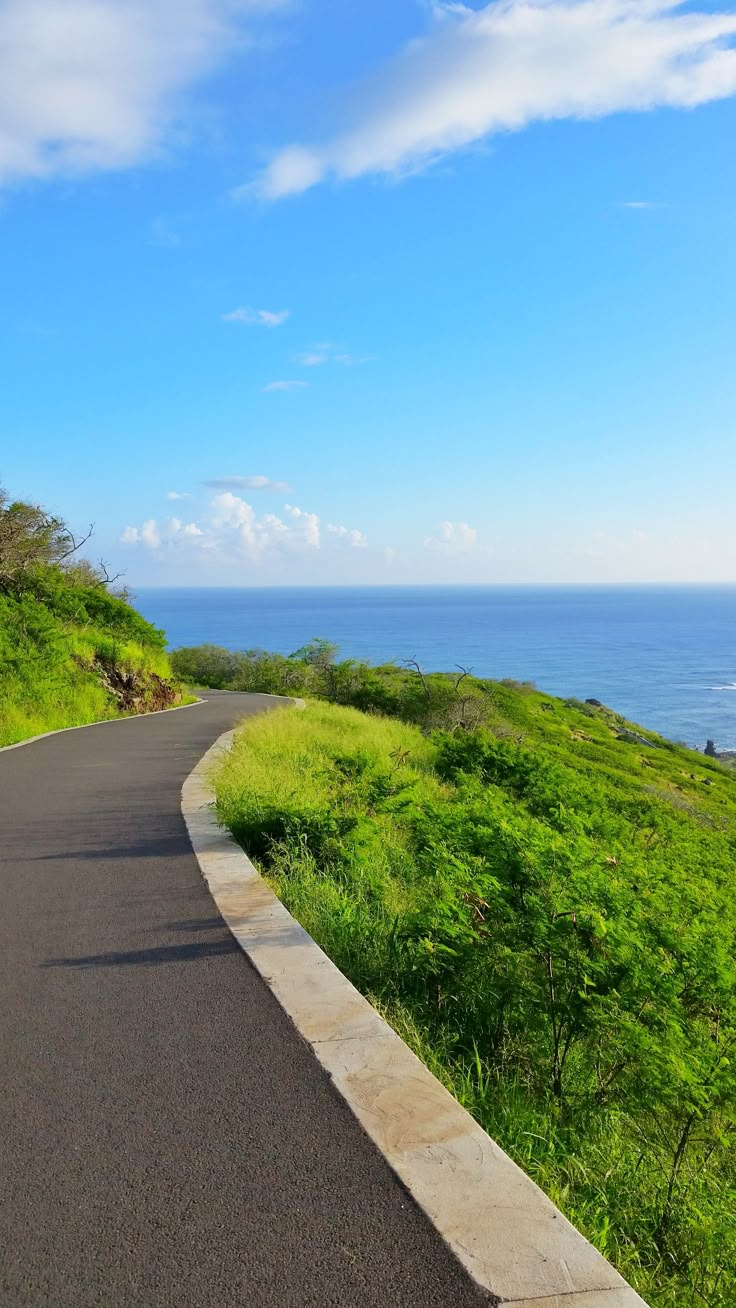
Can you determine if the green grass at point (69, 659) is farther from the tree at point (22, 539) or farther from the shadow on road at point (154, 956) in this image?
the shadow on road at point (154, 956)

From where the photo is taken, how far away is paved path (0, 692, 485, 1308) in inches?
95.3

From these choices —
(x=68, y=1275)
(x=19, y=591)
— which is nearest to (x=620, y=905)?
(x=68, y=1275)

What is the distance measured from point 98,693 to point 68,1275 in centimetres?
1918

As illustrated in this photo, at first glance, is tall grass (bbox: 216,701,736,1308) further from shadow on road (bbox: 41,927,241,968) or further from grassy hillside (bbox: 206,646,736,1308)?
shadow on road (bbox: 41,927,241,968)

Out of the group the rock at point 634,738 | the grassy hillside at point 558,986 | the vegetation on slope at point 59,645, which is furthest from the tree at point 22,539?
the rock at point 634,738

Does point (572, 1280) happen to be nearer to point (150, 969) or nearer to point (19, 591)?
point (150, 969)

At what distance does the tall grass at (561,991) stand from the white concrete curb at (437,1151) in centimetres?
27

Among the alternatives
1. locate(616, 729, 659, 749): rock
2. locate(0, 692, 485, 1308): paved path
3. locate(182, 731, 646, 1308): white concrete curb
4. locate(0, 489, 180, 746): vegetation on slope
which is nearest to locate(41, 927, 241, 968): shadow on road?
locate(0, 692, 485, 1308): paved path

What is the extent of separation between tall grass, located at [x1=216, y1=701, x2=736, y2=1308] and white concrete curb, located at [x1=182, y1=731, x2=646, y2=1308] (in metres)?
0.27

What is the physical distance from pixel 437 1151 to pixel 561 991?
1.48 m

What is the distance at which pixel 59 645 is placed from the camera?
65.2 feet

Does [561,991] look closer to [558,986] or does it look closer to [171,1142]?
[558,986]

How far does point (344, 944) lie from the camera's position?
17.0 feet

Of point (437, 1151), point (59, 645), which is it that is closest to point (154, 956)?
point (437, 1151)
